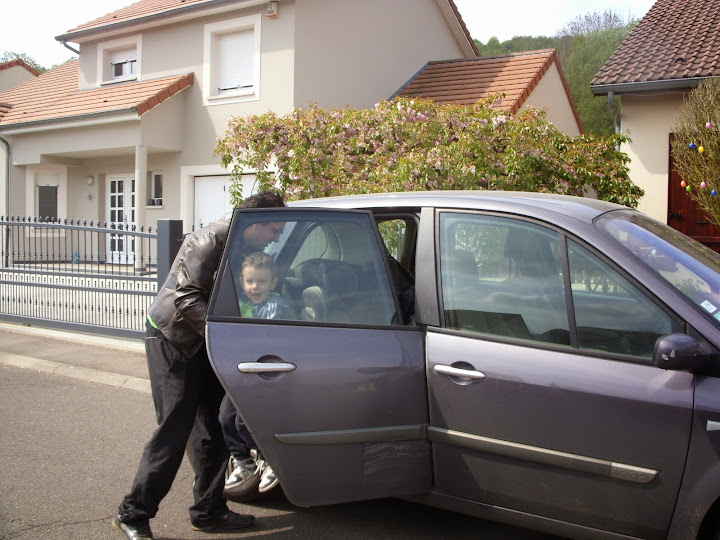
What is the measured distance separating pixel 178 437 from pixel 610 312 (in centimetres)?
208

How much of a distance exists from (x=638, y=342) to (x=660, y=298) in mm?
193

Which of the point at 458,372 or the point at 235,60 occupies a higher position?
the point at 235,60

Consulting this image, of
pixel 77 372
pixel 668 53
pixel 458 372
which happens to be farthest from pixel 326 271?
pixel 668 53

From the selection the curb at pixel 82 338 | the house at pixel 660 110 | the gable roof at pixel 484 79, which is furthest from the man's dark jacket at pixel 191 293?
the gable roof at pixel 484 79

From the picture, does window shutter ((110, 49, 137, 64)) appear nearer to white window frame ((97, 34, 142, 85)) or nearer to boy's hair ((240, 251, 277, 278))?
white window frame ((97, 34, 142, 85))

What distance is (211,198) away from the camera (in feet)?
46.8

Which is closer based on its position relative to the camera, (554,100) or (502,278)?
(502,278)

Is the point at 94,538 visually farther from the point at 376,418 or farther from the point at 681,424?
the point at 681,424

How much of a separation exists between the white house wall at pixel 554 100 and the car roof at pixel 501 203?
11.4 m

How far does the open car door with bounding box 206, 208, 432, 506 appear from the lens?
2871mm

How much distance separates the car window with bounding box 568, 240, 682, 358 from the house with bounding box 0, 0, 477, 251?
1078 centimetres

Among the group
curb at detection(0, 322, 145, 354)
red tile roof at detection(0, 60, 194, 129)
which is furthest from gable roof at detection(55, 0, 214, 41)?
curb at detection(0, 322, 145, 354)

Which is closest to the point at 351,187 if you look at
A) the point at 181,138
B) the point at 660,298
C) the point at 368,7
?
the point at 660,298

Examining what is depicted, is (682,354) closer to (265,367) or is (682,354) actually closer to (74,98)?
(265,367)
